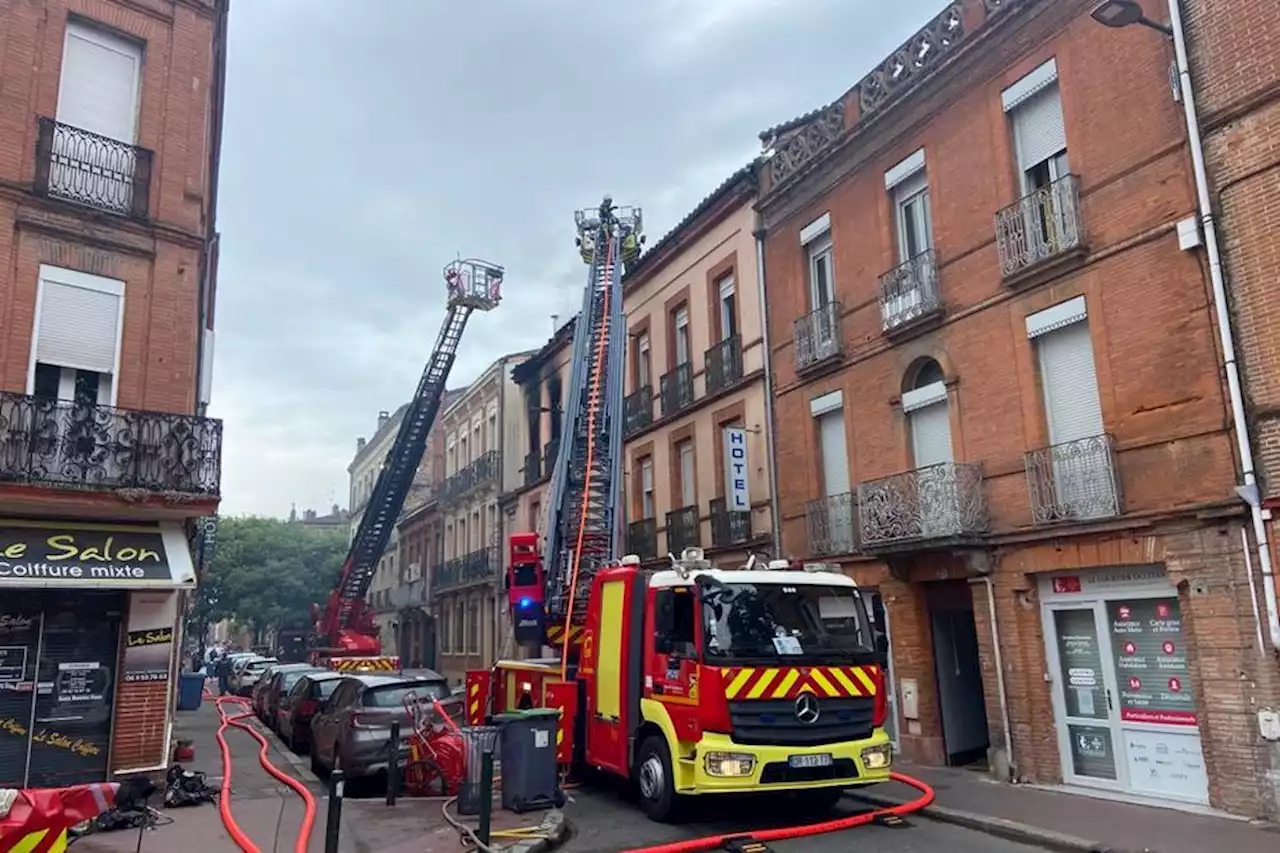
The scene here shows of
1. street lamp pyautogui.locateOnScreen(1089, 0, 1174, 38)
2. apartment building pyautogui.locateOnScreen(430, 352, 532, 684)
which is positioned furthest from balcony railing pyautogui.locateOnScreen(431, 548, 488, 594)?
street lamp pyautogui.locateOnScreen(1089, 0, 1174, 38)

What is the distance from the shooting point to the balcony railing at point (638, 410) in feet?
75.7

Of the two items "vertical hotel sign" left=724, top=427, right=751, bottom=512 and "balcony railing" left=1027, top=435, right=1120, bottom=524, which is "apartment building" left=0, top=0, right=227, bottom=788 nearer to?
"vertical hotel sign" left=724, top=427, right=751, bottom=512

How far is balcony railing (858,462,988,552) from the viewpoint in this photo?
507 inches

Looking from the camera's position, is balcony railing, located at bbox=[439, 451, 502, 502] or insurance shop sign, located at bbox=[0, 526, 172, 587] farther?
balcony railing, located at bbox=[439, 451, 502, 502]

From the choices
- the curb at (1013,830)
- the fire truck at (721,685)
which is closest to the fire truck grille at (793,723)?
the fire truck at (721,685)

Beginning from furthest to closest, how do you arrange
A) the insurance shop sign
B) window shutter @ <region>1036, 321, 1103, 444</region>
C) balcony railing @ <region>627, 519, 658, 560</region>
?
balcony railing @ <region>627, 519, 658, 560</region> < window shutter @ <region>1036, 321, 1103, 444</region> < the insurance shop sign

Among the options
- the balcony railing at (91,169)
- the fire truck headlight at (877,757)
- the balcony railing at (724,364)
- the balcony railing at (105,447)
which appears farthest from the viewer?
the balcony railing at (724,364)

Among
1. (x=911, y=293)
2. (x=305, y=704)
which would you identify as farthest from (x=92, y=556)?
(x=911, y=293)

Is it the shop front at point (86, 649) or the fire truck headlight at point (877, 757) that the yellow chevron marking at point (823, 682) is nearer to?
the fire truck headlight at point (877, 757)

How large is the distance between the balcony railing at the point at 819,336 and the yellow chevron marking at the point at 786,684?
7.73 m

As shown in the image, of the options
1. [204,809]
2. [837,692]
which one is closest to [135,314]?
[204,809]

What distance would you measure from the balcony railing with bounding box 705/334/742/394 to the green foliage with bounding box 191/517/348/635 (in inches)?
1384

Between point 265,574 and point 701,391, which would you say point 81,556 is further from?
point 265,574

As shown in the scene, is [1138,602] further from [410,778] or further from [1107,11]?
[410,778]
